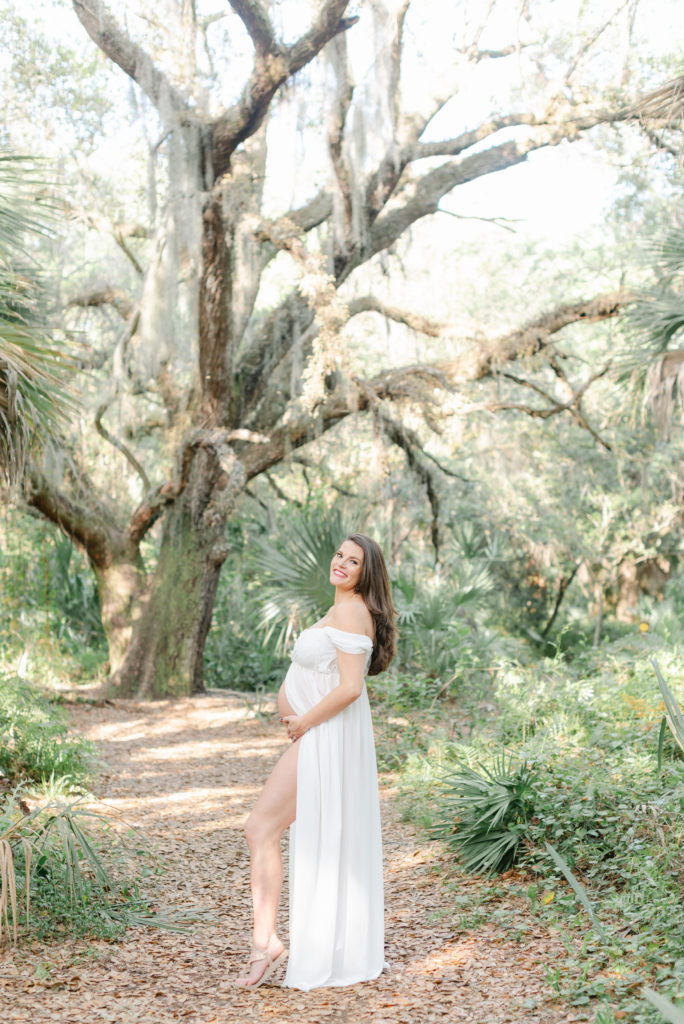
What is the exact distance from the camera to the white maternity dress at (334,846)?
3451 millimetres

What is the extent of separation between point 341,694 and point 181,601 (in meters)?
7.98

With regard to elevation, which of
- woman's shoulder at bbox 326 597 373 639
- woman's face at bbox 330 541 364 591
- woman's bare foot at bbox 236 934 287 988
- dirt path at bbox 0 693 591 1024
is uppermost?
woman's face at bbox 330 541 364 591

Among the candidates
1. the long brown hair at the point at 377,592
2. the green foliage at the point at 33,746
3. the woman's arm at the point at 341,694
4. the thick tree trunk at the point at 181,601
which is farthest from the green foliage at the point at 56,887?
the thick tree trunk at the point at 181,601

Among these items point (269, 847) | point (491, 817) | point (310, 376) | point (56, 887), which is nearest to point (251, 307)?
point (310, 376)

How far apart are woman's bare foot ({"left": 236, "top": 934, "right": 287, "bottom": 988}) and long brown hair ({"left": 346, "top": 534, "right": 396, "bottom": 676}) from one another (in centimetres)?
111

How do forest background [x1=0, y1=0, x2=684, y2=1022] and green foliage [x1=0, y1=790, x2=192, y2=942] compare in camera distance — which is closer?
green foliage [x1=0, y1=790, x2=192, y2=942]

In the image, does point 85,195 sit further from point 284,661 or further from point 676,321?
point 676,321

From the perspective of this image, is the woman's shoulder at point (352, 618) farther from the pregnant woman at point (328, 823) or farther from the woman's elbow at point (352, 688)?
the woman's elbow at point (352, 688)

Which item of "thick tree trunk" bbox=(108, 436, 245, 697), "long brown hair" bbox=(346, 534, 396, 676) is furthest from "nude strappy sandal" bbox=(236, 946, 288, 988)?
"thick tree trunk" bbox=(108, 436, 245, 697)

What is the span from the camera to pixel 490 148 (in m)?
11.5

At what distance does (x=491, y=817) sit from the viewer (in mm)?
4902

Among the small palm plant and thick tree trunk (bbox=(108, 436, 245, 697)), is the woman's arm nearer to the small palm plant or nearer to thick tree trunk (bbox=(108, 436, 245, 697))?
the small palm plant

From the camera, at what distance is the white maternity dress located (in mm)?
3451

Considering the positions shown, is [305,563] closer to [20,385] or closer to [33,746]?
[33,746]
